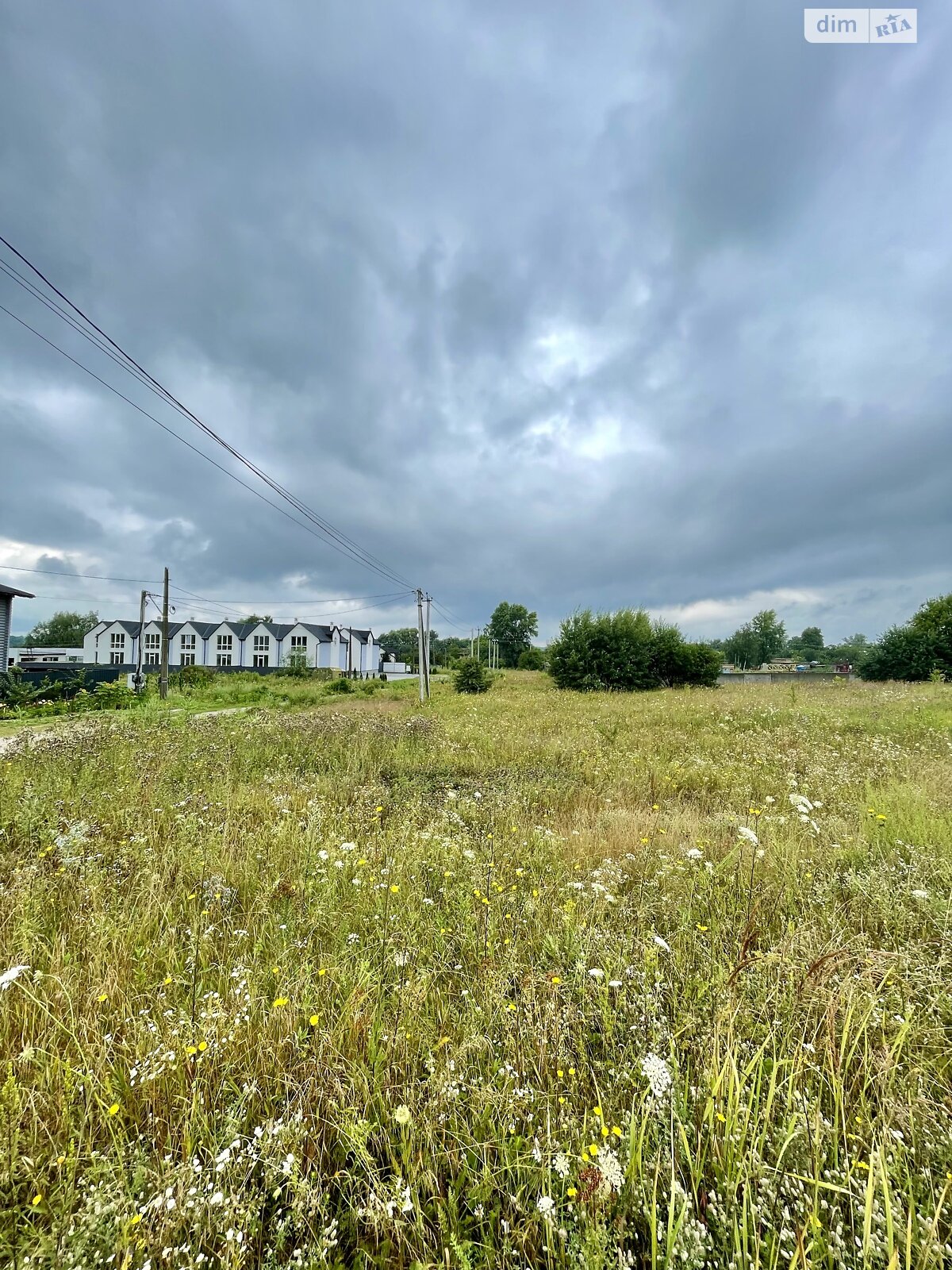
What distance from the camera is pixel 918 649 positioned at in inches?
1060

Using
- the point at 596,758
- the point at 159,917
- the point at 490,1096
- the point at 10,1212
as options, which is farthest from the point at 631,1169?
the point at 596,758

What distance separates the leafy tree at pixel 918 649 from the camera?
26.2 meters

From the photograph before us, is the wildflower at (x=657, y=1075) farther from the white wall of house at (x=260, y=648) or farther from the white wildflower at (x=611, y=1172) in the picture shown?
the white wall of house at (x=260, y=648)

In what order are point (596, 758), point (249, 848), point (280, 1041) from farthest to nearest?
point (596, 758) < point (249, 848) < point (280, 1041)

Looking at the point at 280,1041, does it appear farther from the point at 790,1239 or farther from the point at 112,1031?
the point at 790,1239

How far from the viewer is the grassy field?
1.23 meters

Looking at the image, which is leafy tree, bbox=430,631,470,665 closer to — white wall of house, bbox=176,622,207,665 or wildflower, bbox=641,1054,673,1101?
white wall of house, bbox=176,622,207,665

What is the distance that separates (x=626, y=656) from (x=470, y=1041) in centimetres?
2507

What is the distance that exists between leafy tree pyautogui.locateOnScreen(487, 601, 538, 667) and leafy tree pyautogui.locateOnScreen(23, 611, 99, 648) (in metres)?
63.1

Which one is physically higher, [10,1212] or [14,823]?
[14,823]

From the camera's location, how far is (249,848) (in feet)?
11.2

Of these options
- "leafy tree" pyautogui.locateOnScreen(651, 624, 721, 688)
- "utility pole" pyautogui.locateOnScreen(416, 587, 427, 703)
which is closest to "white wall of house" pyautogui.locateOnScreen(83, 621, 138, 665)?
"utility pole" pyautogui.locateOnScreen(416, 587, 427, 703)

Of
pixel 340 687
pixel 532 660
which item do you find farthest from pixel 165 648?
pixel 532 660

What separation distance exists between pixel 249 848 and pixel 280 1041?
189cm
